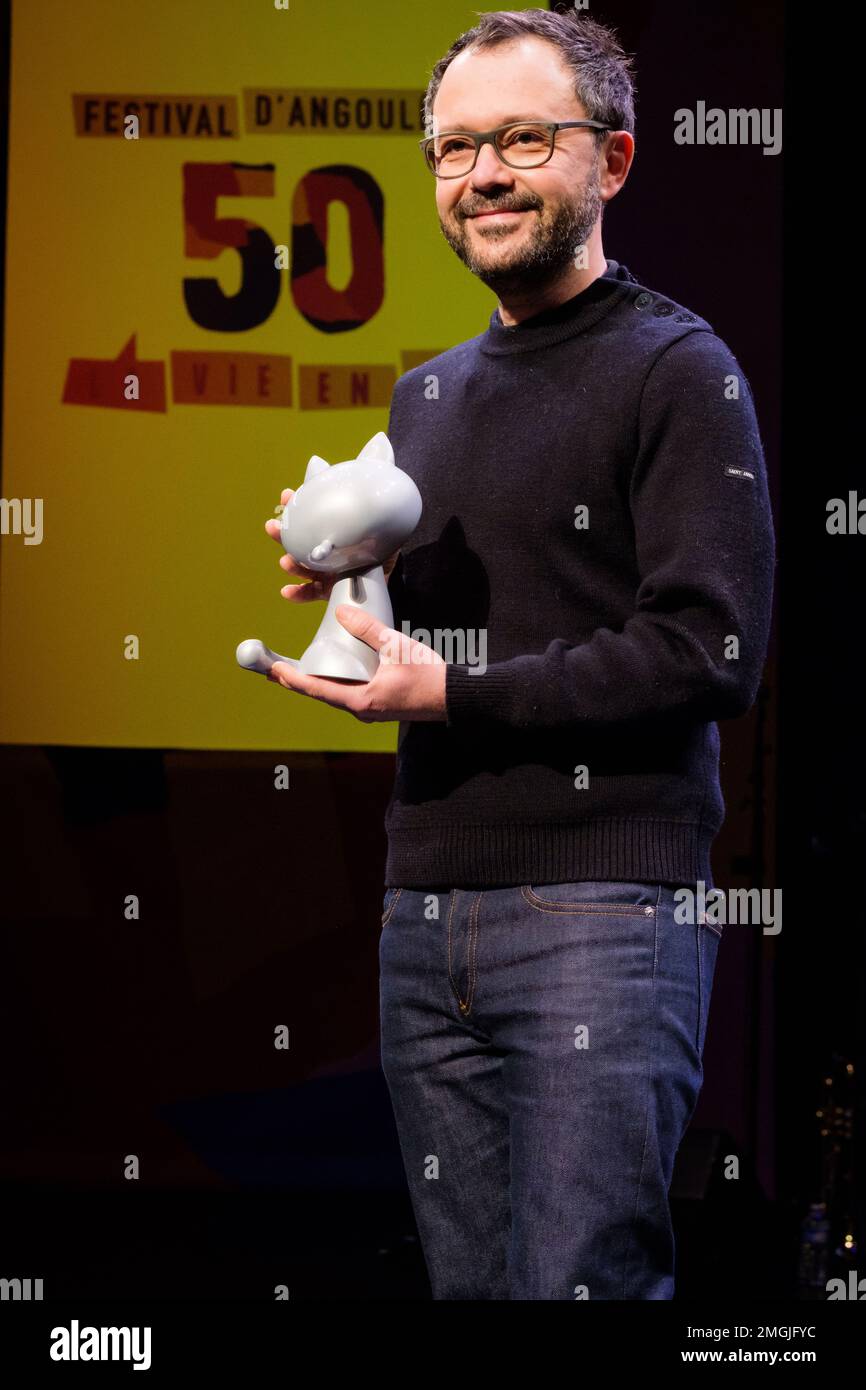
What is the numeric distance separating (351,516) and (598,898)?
41cm

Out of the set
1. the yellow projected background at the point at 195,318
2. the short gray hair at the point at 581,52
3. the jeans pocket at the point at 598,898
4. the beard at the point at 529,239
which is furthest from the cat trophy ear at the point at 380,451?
the yellow projected background at the point at 195,318

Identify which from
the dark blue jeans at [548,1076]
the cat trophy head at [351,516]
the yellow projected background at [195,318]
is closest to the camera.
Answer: the dark blue jeans at [548,1076]

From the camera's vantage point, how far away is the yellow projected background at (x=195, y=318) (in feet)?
11.0

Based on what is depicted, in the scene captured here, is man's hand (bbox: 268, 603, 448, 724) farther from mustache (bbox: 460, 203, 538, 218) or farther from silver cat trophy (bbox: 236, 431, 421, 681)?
mustache (bbox: 460, 203, 538, 218)

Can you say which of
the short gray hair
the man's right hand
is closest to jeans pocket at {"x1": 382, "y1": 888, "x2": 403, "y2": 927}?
the man's right hand

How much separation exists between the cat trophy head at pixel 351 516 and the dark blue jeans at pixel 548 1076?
0.32m

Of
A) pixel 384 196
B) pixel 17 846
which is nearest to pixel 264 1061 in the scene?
pixel 17 846

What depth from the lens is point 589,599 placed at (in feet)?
4.57

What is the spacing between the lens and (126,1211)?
3.39 m

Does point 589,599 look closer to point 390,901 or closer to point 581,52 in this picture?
point 390,901

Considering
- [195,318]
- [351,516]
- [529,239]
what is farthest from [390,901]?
[195,318]

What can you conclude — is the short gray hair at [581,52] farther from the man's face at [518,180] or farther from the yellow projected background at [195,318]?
the yellow projected background at [195,318]

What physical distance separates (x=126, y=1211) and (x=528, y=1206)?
7.60 ft

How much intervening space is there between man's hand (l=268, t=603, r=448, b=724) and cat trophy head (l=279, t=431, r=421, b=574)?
0.08 meters
